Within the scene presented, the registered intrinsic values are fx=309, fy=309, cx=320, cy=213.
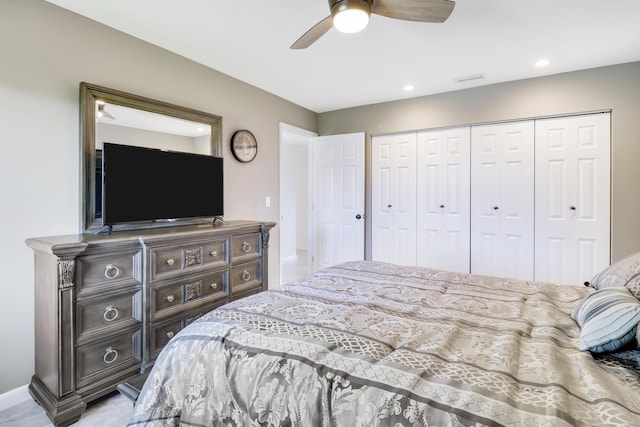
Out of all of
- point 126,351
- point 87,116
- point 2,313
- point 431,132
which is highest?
point 431,132

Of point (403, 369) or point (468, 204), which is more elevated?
point (468, 204)

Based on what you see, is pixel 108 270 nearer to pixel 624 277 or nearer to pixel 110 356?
pixel 110 356

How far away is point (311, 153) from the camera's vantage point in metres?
4.84

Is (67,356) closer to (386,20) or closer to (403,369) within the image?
(403,369)

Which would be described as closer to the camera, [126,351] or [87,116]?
[126,351]

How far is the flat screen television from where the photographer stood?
2.18 meters

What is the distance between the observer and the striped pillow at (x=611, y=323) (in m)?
0.97

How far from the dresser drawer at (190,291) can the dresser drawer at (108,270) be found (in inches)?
6.9

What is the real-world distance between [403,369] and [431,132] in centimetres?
358

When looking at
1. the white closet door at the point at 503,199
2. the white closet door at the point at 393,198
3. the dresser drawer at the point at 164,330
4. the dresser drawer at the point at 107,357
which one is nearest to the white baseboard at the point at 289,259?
the white closet door at the point at 393,198

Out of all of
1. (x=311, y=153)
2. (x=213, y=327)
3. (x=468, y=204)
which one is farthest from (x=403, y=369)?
(x=311, y=153)

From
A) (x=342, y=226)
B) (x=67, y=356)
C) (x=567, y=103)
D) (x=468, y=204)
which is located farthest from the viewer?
(x=342, y=226)

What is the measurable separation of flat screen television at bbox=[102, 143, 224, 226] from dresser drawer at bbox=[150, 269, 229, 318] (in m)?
0.57

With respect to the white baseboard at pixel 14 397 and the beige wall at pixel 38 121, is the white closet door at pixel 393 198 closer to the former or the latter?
the beige wall at pixel 38 121
